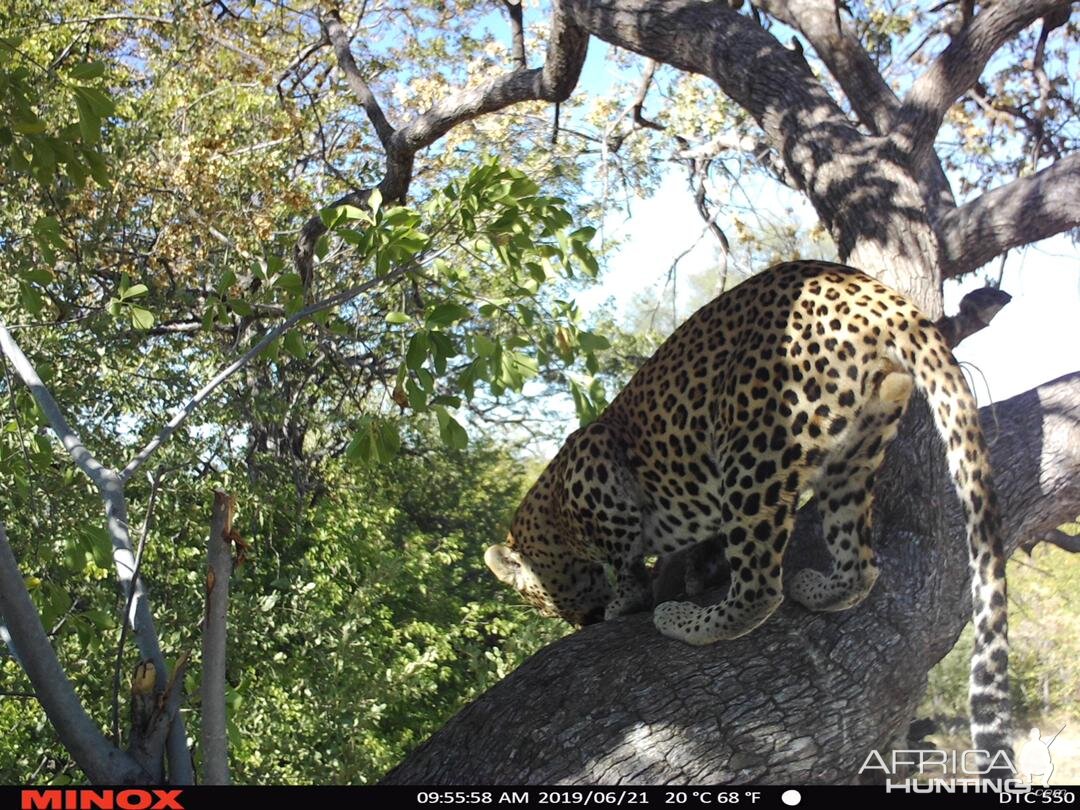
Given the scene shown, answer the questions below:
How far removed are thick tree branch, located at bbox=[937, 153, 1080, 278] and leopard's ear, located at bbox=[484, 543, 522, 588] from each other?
7.79 ft

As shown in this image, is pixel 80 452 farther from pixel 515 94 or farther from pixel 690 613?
pixel 515 94

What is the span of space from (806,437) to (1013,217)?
81.6 inches

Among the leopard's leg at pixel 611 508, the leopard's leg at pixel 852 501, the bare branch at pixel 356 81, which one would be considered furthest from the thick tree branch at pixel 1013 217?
the bare branch at pixel 356 81

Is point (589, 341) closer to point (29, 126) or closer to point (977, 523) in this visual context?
point (977, 523)

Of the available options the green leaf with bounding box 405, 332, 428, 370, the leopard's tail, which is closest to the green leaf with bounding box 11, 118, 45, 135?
the green leaf with bounding box 405, 332, 428, 370

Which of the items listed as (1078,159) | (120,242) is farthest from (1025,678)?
(120,242)

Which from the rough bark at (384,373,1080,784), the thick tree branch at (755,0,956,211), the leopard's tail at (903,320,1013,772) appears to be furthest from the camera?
the thick tree branch at (755,0,956,211)

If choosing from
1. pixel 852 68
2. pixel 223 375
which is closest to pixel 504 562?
pixel 223 375

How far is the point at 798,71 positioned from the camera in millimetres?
4988

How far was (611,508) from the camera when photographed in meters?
4.43

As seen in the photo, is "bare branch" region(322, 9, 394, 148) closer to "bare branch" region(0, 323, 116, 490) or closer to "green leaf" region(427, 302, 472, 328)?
"green leaf" region(427, 302, 472, 328)

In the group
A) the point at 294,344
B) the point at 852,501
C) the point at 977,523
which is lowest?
the point at 977,523

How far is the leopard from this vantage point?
3609 millimetres

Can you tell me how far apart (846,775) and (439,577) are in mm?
6513
